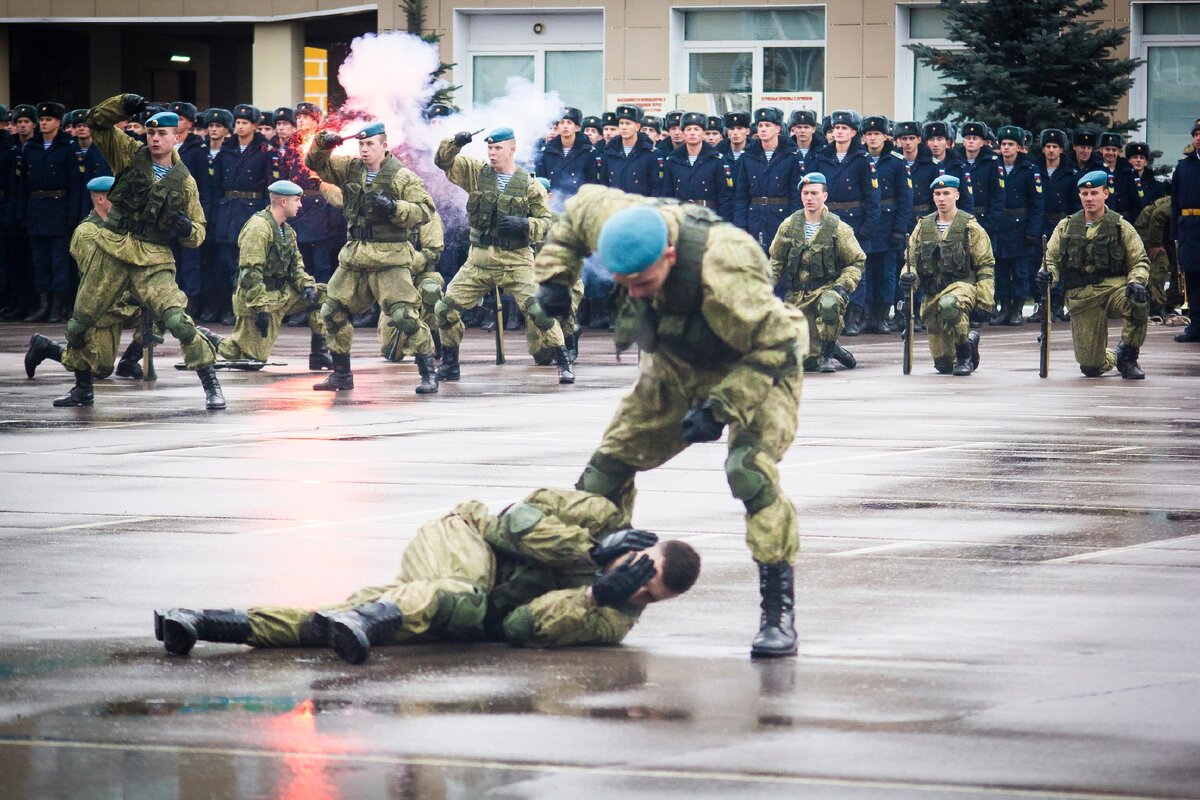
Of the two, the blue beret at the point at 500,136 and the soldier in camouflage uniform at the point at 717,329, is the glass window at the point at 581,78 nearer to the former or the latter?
the blue beret at the point at 500,136

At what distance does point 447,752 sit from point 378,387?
11.6m

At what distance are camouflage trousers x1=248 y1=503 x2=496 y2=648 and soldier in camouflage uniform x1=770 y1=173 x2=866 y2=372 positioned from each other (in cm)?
1147

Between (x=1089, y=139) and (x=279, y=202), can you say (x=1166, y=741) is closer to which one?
(x=279, y=202)

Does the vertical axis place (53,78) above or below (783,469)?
above

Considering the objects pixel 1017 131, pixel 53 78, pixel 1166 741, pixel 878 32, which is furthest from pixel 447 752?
pixel 53 78

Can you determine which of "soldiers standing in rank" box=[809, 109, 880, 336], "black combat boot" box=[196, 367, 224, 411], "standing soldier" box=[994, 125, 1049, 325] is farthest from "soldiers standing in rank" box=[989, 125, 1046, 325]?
"black combat boot" box=[196, 367, 224, 411]

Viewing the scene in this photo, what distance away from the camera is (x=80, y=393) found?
15031mm

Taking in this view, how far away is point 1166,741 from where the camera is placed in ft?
17.8

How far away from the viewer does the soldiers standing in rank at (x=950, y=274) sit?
18.0m

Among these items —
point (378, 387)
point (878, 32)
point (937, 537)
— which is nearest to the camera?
point (937, 537)

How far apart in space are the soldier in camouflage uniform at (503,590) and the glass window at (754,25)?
25307 millimetres

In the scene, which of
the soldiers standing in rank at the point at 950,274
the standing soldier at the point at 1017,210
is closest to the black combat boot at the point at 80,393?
the soldiers standing in rank at the point at 950,274

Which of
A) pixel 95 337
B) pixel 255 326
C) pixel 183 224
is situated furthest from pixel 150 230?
pixel 255 326

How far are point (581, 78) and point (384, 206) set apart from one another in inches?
674
